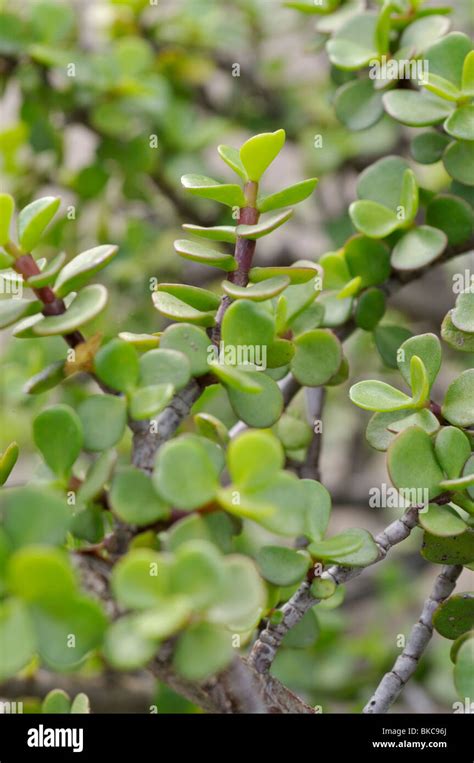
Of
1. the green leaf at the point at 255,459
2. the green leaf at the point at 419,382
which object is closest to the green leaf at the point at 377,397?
the green leaf at the point at 419,382

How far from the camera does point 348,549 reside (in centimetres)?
35

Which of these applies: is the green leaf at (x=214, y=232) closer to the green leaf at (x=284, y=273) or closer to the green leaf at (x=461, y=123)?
the green leaf at (x=284, y=273)

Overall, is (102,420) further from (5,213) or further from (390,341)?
(390,341)

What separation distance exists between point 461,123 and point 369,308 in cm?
12

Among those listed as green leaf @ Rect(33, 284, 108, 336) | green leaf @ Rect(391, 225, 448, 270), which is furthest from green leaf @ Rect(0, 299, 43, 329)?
green leaf @ Rect(391, 225, 448, 270)

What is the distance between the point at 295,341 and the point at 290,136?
2.35 ft

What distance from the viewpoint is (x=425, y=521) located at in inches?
14.4

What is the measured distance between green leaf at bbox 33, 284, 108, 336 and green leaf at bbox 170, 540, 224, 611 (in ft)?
0.39

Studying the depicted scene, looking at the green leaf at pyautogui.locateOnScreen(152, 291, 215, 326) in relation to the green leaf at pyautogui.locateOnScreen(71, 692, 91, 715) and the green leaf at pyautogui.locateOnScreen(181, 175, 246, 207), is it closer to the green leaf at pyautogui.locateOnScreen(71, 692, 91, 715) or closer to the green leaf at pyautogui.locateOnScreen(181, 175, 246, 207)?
the green leaf at pyautogui.locateOnScreen(181, 175, 246, 207)

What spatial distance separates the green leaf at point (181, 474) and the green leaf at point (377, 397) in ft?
0.37

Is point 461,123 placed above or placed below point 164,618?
above

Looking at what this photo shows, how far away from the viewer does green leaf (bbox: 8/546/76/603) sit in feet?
0.80

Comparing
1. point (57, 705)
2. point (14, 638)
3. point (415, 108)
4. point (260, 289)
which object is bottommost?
point (57, 705)

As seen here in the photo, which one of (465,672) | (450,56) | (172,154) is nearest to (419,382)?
(465,672)
